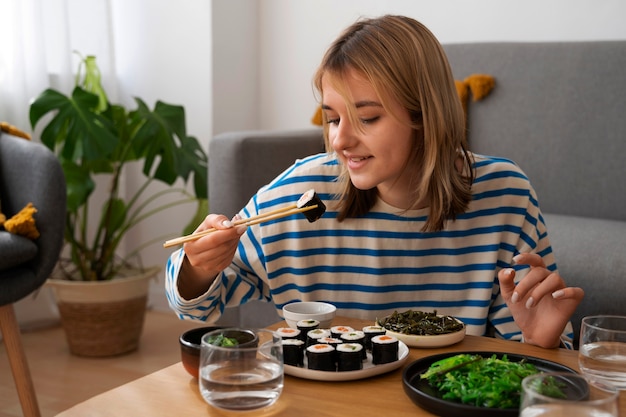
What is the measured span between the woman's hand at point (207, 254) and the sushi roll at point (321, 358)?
220mm

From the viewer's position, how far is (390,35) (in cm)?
136

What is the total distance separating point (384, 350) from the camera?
1.05 meters

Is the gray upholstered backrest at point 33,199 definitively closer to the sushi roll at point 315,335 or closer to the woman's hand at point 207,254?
the woman's hand at point 207,254

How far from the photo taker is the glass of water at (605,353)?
3.26ft

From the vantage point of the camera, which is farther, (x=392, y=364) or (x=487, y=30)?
(x=487, y=30)

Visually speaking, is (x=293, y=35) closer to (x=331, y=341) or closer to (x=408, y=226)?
(x=408, y=226)

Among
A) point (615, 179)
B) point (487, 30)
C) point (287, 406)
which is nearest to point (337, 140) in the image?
point (287, 406)

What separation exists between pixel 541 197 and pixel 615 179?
0.23 m

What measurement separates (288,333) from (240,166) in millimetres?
1260

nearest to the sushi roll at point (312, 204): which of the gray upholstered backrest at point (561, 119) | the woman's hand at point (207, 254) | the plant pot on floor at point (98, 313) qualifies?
the woman's hand at point (207, 254)

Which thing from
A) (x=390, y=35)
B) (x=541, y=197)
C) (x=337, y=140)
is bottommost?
(x=541, y=197)

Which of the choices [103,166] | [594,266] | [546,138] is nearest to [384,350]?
[594,266]

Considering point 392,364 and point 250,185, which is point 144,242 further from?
→ point 392,364

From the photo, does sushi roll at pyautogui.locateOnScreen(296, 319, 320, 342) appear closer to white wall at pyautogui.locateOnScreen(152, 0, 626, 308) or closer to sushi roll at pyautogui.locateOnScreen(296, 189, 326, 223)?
sushi roll at pyautogui.locateOnScreen(296, 189, 326, 223)
